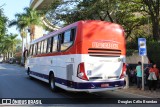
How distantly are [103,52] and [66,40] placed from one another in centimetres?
202

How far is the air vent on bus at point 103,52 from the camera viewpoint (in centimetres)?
1324

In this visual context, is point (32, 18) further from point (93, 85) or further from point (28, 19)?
point (93, 85)

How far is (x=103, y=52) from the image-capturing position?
531 inches

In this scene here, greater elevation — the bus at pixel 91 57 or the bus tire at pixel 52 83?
the bus at pixel 91 57

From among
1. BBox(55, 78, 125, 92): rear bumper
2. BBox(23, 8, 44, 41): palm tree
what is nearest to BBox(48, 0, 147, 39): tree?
BBox(55, 78, 125, 92): rear bumper

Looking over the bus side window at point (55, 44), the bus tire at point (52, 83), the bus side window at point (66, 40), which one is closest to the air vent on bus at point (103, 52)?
the bus side window at point (66, 40)

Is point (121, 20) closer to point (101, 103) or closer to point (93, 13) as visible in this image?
point (93, 13)

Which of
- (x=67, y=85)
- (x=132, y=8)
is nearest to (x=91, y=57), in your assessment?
(x=67, y=85)

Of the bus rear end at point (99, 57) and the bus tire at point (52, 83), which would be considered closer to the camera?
the bus rear end at point (99, 57)

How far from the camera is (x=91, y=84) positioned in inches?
509

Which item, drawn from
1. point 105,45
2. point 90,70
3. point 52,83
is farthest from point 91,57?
point 52,83

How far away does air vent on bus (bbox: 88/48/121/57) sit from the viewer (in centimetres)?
1324

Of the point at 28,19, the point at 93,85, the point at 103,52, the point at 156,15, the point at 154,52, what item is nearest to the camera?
the point at 93,85

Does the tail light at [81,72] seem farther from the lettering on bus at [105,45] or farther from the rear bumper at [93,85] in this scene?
the lettering on bus at [105,45]
